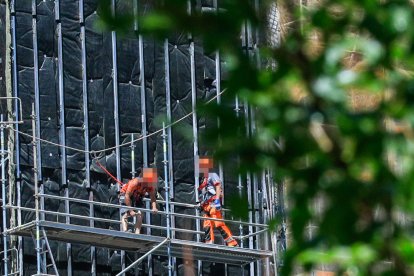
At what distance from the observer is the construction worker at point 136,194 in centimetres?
1997

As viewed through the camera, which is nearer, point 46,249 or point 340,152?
point 340,152

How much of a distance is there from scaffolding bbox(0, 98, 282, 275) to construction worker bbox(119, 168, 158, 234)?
0.55 feet

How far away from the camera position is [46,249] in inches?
774

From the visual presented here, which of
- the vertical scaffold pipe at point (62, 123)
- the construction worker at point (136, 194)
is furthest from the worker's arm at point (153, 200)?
the vertical scaffold pipe at point (62, 123)

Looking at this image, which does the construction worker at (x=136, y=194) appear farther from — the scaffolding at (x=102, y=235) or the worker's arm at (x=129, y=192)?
the scaffolding at (x=102, y=235)

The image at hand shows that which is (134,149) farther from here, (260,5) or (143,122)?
(260,5)

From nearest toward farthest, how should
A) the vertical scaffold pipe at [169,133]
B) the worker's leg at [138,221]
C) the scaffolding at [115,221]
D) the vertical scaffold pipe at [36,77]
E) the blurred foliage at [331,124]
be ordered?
1. the blurred foliage at [331,124]
2. the scaffolding at [115,221]
3. the worker's leg at [138,221]
4. the vertical scaffold pipe at [36,77]
5. the vertical scaffold pipe at [169,133]

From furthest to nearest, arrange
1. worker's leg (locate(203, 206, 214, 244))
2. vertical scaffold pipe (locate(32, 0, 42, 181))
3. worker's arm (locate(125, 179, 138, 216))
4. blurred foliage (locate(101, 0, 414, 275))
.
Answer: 1. worker's leg (locate(203, 206, 214, 244))
2. vertical scaffold pipe (locate(32, 0, 42, 181))
3. worker's arm (locate(125, 179, 138, 216))
4. blurred foliage (locate(101, 0, 414, 275))

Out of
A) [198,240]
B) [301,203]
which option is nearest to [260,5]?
[301,203]

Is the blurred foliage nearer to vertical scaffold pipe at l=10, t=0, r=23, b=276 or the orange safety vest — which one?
vertical scaffold pipe at l=10, t=0, r=23, b=276

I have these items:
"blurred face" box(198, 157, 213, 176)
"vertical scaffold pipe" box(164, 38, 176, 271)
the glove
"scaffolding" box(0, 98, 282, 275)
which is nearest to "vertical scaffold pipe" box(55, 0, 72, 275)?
"scaffolding" box(0, 98, 282, 275)

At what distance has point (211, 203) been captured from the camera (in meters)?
20.9

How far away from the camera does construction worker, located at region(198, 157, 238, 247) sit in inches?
819

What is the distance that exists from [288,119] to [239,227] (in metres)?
18.5
